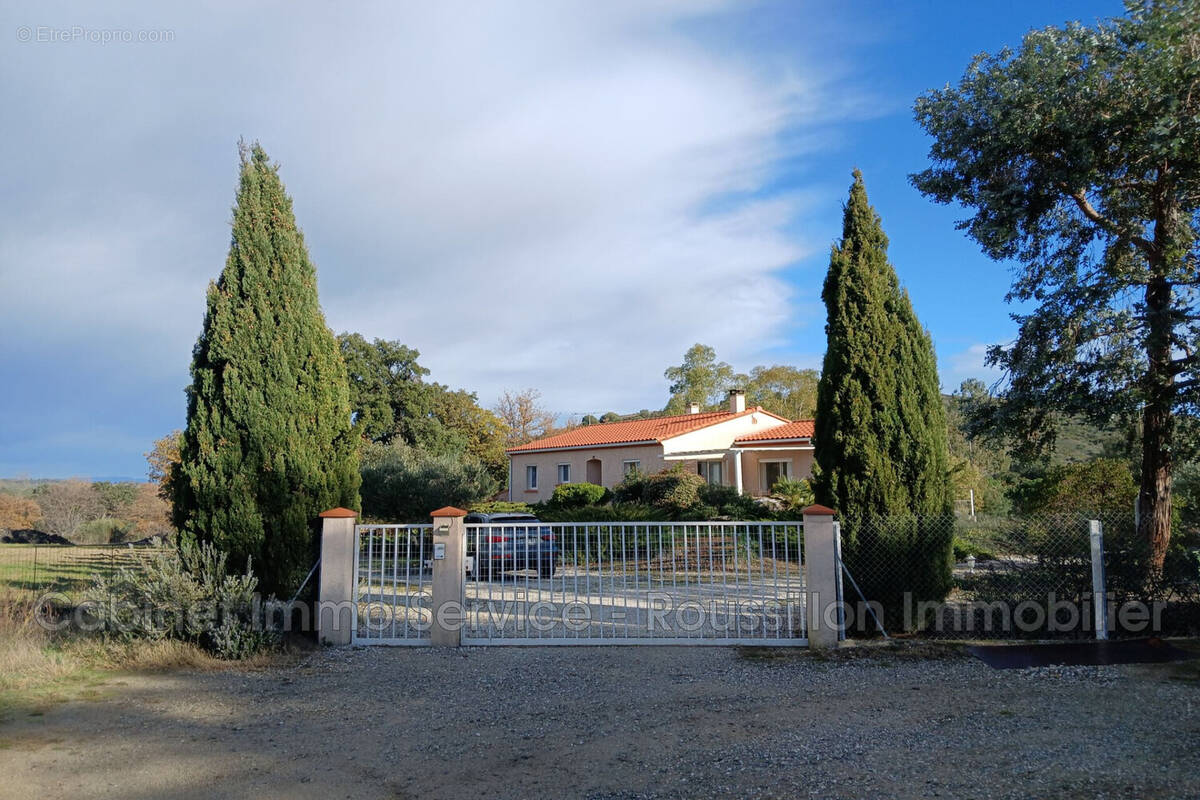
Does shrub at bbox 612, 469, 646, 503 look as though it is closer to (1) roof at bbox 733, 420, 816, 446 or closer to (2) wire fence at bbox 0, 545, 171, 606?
(1) roof at bbox 733, 420, 816, 446

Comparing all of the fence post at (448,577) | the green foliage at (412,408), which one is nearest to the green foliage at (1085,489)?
the fence post at (448,577)

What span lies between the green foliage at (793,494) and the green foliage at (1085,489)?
625 centimetres

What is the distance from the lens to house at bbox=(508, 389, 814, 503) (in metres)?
30.2

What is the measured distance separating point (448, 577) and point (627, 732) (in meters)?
3.67

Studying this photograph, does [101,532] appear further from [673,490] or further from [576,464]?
[576,464]

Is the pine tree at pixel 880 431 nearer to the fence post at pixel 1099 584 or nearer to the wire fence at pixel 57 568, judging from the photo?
the fence post at pixel 1099 584

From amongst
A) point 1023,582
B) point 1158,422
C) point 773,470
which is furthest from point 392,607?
point 773,470

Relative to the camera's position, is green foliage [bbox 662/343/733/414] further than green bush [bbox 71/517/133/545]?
Yes

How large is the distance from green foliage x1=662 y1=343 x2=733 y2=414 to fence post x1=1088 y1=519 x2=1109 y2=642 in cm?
4304

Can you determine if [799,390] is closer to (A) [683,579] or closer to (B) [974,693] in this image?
(A) [683,579]

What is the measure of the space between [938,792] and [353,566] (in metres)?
6.72

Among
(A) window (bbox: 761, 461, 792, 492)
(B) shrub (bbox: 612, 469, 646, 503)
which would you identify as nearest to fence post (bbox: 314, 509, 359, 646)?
(B) shrub (bbox: 612, 469, 646, 503)

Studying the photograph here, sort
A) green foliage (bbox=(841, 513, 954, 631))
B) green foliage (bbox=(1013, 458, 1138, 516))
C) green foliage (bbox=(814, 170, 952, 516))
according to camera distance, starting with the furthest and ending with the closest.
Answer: green foliage (bbox=(1013, 458, 1138, 516)), green foliage (bbox=(814, 170, 952, 516)), green foliage (bbox=(841, 513, 954, 631))

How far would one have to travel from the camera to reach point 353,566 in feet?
30.0
